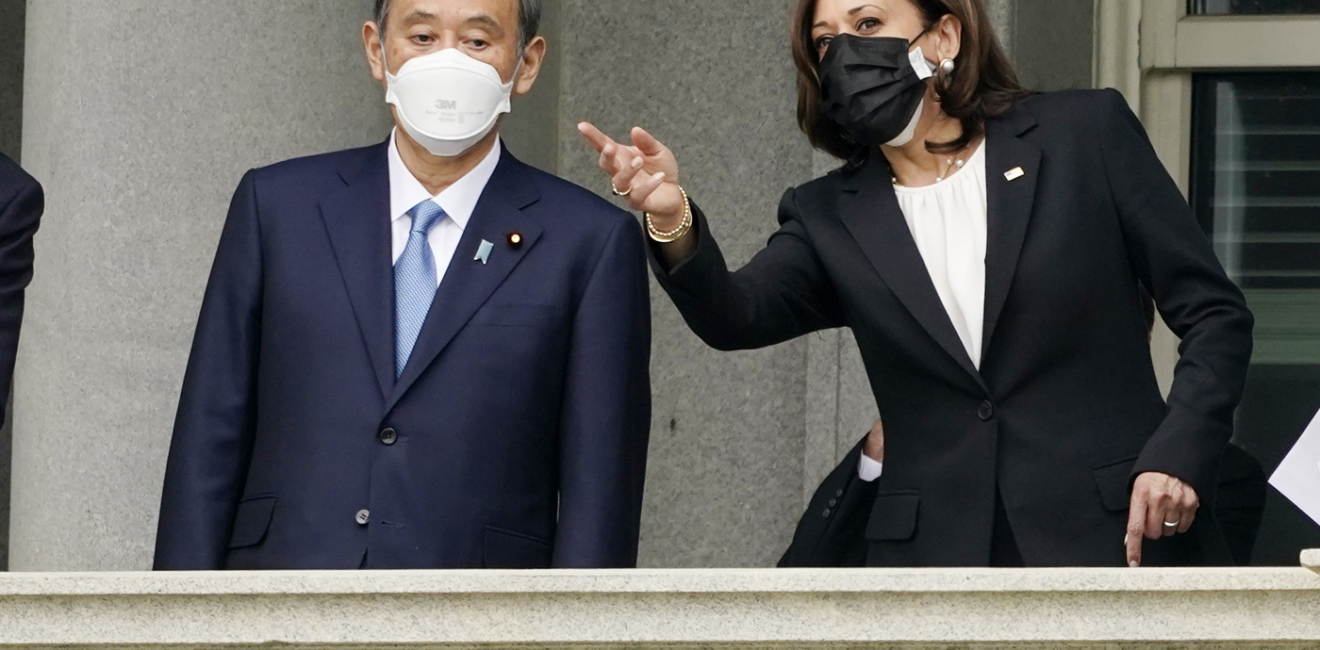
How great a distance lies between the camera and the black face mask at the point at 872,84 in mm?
4750

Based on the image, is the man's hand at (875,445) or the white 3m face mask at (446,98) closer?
the white 3m face mask at (446,98)

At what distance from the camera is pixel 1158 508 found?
14.4 ft

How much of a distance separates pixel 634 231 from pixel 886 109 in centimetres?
54

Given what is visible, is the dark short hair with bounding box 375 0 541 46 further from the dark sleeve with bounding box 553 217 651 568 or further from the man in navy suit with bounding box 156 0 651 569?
the dark sleeve with bounding box 553 217 651 568

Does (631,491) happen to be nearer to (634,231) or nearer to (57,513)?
(634,231)

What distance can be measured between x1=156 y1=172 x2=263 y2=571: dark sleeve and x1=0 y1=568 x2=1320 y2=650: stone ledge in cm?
74

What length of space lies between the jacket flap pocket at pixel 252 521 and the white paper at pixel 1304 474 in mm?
Answer: 1823

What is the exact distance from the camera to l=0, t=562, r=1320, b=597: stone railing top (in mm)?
3576

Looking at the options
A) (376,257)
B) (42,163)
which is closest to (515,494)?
(376,257)

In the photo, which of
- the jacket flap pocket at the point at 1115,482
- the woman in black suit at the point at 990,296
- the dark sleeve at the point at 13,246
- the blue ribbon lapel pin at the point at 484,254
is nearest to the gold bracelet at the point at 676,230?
the woman in black suit at the point at 990,296

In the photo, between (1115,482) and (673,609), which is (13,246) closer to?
(673,609)

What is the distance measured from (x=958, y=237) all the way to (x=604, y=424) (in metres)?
0.79

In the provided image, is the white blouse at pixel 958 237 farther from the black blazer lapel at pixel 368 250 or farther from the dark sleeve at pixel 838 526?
the black blazer lapel at pixel 368 250

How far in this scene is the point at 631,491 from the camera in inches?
181
